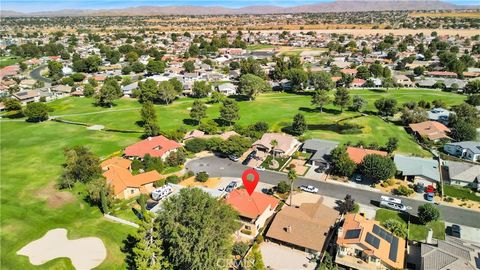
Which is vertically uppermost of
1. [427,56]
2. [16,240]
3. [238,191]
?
[427,56]

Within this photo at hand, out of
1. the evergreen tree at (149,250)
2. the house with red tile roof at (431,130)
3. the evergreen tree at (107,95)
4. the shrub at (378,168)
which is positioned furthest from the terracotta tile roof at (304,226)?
the evergreen tree at (107,95)

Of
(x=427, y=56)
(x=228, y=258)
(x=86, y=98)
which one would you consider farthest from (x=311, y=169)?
(x=427, y=56)

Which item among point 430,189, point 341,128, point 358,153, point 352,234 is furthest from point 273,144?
point 352,234

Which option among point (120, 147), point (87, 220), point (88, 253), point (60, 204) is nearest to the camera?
point (88, 253)

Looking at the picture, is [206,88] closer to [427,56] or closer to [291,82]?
[291,82]

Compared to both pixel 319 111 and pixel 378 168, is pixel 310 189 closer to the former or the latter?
pixel 378 168

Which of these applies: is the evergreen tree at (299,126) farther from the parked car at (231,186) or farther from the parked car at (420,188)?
the parked car at (420,188)

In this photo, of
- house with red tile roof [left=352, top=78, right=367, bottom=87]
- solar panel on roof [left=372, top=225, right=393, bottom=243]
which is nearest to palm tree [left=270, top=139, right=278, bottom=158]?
solar panel on roof [left=372, top=225, right=393, bottom=243]
